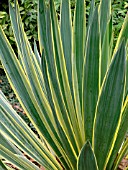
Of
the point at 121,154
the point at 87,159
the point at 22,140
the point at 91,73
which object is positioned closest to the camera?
the point at 87,159

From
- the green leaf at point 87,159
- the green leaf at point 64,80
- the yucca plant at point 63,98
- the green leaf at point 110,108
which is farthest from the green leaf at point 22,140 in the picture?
the green leaf at point 87,159

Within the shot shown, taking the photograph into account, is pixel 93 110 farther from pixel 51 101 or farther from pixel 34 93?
pixel 34 93

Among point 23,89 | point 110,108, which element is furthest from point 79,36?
point 110,108

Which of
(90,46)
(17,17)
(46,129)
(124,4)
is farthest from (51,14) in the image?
(124,4)

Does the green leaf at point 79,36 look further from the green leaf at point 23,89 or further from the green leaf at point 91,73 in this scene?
the green leaf at point 91,73

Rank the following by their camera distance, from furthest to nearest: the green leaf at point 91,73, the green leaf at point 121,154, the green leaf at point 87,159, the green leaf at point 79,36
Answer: the green leaf at point 79,36, the green leaf at point 121,154, the green leaf at point 91,73, the green leaf at point 87,159

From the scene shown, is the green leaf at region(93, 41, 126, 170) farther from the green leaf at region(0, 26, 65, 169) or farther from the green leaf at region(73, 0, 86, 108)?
the green leaf at region(73, 0, 86, 108)

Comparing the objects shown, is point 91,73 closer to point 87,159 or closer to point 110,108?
point 110,108
